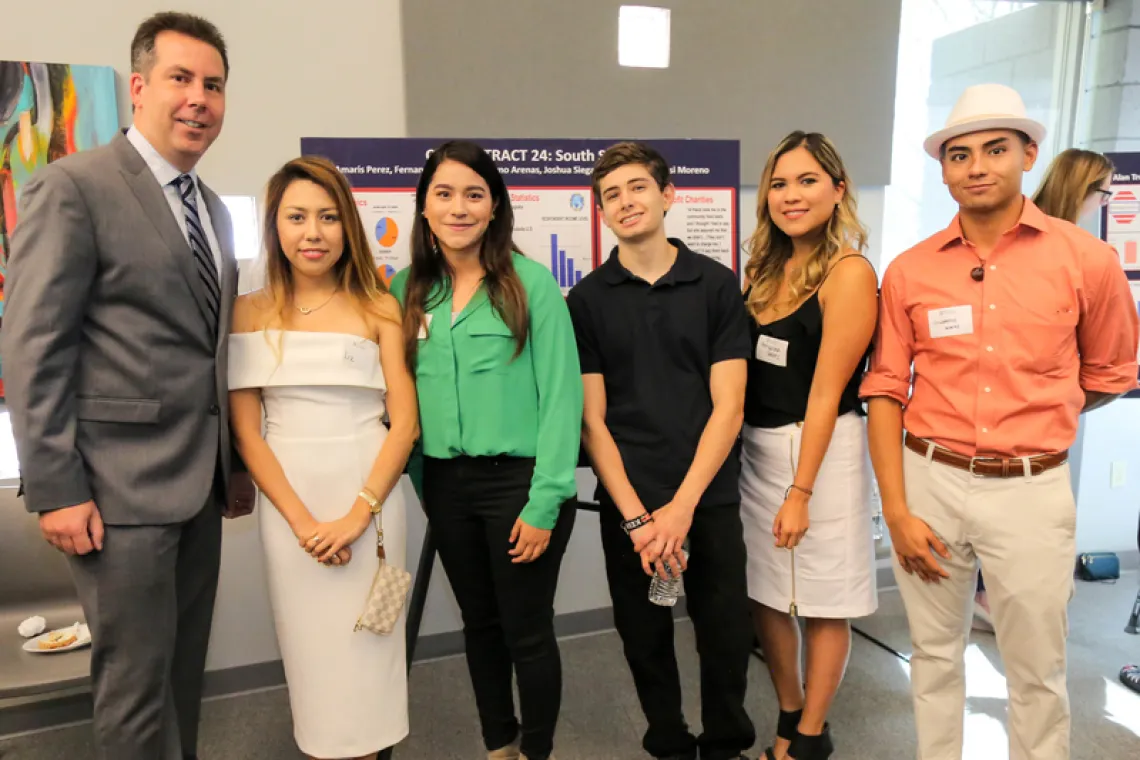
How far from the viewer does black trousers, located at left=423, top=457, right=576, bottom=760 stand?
5.83 ft

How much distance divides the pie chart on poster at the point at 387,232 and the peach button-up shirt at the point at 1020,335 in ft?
5.23

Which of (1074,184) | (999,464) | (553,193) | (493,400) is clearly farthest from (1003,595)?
(553,193)

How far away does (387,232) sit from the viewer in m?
2.37

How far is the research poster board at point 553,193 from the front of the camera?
7.65 ft

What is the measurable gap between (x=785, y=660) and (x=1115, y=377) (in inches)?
46.1

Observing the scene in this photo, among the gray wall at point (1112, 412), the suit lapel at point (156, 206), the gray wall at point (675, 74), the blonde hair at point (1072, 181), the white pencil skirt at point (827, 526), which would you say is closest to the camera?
the suit lapel at point (156, 206)

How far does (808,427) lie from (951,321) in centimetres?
43

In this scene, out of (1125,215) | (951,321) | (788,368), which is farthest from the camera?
(1125,215)

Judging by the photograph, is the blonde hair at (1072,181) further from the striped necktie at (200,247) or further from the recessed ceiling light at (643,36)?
the striped necktie at (200,247)

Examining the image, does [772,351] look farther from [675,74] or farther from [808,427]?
[675,74]

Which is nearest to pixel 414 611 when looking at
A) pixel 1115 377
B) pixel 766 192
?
pixel 766 192

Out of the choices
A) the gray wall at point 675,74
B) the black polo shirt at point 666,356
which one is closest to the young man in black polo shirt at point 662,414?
the black polo shirt at point 666,356

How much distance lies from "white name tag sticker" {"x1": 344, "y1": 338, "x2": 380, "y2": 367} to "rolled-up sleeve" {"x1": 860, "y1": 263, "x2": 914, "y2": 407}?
1.29m

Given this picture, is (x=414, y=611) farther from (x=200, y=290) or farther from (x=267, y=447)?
(x=200, y=290)
